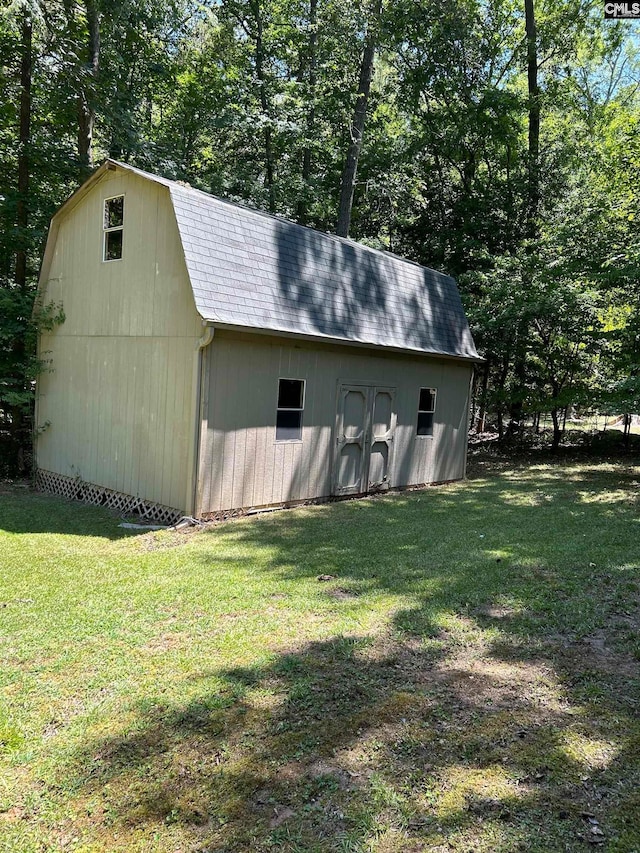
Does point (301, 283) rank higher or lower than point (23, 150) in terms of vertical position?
lower

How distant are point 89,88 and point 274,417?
29.0ft

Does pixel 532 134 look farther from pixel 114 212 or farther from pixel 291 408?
pixel 291 408

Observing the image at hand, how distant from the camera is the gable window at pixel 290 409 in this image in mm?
8508

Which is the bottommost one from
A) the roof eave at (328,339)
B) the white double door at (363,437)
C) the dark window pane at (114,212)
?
the white double door at (363,437)

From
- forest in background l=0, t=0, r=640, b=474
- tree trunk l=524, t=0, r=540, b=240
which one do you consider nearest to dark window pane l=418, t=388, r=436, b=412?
forest in background l=0, t=0, r=640, b=474

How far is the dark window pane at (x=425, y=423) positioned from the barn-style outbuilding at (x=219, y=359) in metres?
0.04

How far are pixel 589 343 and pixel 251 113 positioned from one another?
1156 centimetres

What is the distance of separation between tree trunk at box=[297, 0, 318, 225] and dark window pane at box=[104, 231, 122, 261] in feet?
33.3

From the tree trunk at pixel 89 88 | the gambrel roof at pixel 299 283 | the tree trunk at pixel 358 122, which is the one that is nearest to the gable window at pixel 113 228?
the gambrel roof at pixel 299 283

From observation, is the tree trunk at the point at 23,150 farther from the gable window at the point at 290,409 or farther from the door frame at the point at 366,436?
the door frame at the point at 366,436

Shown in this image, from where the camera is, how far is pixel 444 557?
19.9 ft

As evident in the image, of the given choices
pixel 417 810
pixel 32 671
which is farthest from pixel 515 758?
pixel 32 671

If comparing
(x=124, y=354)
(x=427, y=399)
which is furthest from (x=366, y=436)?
(x=124, y=354)

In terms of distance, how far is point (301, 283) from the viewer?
29.4ft
